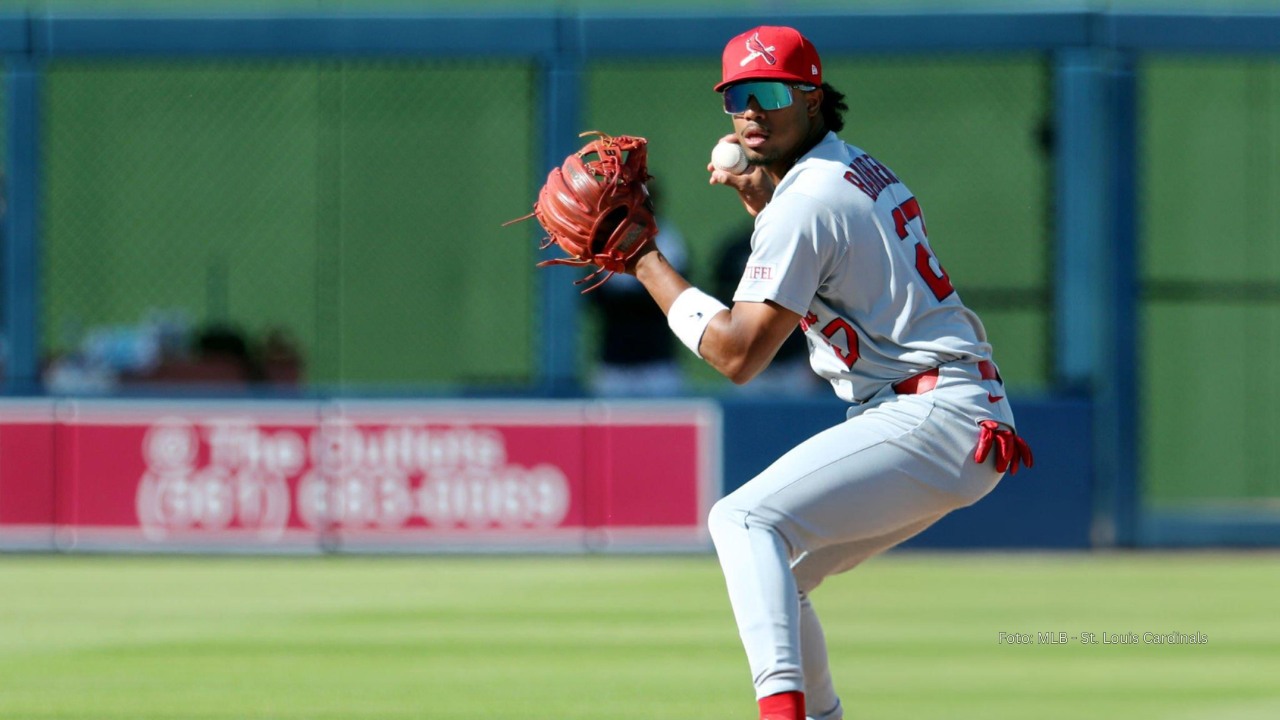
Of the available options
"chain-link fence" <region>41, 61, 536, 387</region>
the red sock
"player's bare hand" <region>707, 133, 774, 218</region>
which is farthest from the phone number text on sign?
"chain-link fence" <region>41, 61, 536, 387</region>

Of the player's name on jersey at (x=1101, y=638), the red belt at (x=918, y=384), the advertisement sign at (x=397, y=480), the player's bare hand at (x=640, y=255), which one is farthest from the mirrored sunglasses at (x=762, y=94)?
the advertisement sign at (x=397, y=480)

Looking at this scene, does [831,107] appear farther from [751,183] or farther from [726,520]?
[726,520]

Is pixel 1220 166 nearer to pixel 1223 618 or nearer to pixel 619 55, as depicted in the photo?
pixel 619 55

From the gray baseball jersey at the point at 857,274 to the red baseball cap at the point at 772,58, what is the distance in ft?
0.67

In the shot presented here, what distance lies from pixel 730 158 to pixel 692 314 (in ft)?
1.74

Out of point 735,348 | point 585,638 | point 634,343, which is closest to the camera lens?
point 735,348

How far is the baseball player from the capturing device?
15.6ft

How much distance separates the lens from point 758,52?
505 cm

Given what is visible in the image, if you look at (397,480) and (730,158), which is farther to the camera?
(397,480)

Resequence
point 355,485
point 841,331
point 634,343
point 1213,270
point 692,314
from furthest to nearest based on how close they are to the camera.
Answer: point 1213,270, point 634,343, point 355,485, point 841,331, point 692,314

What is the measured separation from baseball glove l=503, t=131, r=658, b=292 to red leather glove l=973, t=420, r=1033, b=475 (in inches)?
39.4

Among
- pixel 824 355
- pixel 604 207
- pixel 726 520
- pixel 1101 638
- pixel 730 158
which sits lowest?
pixel 1101 638

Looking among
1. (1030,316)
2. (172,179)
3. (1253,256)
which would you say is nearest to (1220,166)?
(1253,256)

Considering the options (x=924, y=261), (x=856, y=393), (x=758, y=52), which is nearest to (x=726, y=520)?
(x=856, y=393)
